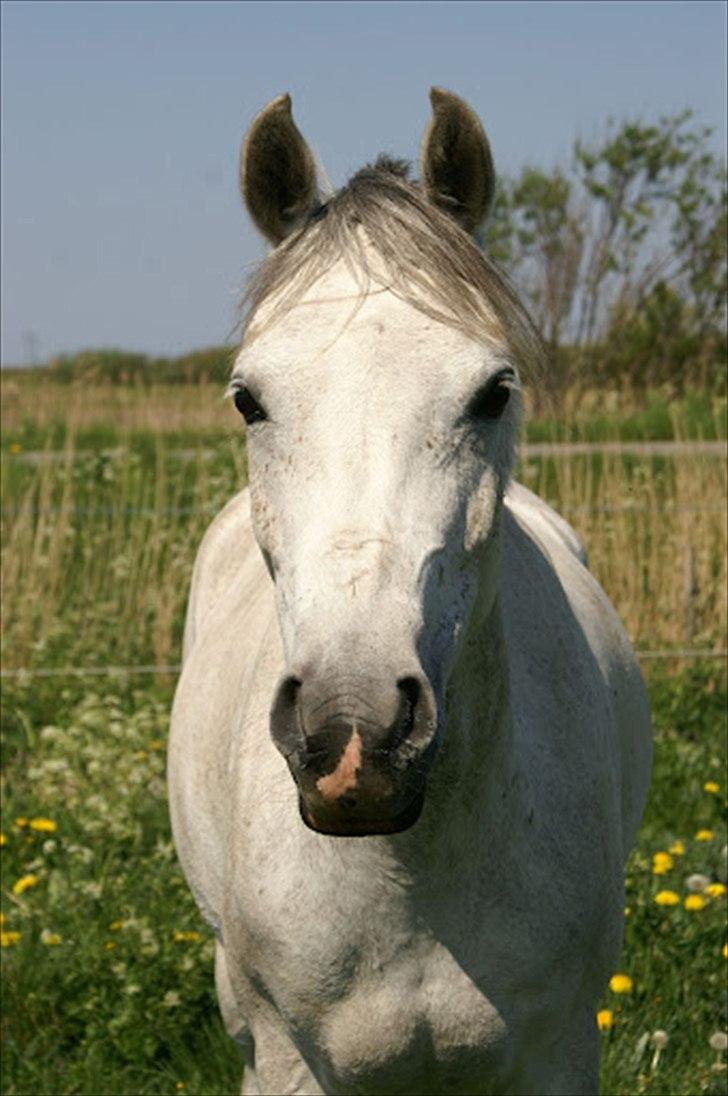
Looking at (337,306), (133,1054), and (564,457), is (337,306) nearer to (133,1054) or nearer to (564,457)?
(133,1054)

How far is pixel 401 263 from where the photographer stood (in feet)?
8.41

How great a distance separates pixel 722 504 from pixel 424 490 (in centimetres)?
644

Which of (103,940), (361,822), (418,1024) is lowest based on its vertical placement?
(103,940)

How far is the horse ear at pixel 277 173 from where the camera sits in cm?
274

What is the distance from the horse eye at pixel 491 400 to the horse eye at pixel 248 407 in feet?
A: 1.02

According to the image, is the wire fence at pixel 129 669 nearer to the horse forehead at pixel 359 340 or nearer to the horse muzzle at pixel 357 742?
the horse forehead at pixel 359 340

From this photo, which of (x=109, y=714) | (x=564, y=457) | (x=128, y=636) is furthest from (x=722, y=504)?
(x=109, y=714)

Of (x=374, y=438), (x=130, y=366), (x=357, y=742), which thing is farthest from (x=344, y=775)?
(x=130, y=366)

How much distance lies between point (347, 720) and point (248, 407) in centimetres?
65

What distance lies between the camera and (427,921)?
8.93ft

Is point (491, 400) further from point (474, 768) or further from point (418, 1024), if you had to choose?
point (418, 1024)

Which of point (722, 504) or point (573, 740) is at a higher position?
point (573, 740)

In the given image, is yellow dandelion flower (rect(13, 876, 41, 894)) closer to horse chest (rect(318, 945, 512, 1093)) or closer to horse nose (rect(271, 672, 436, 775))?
horse chest (rect(318, 945, 512, 1093))

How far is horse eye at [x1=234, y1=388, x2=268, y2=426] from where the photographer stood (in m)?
2.51
